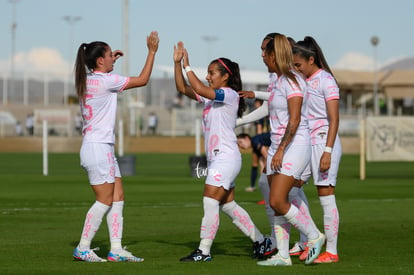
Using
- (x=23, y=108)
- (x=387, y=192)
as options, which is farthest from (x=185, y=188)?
(x=23, y=108)

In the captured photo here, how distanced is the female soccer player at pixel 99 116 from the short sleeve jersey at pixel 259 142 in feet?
22.0

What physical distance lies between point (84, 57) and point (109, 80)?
14.2 inches

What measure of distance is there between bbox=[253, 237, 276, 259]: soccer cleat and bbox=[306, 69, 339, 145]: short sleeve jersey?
1225mm

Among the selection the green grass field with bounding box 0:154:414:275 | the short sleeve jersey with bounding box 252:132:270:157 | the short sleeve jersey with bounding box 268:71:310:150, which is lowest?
the green grass field with bounding box 0:154:414:275

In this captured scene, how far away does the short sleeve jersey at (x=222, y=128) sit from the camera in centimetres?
1048

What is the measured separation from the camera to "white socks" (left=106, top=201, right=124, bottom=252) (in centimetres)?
1060

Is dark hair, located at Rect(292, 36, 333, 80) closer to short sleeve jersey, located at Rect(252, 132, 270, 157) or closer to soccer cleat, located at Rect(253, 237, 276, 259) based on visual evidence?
soccer cleat, located at Rect(253, 237, 276, 259)

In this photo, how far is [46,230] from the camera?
13.9m

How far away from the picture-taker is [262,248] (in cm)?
1086

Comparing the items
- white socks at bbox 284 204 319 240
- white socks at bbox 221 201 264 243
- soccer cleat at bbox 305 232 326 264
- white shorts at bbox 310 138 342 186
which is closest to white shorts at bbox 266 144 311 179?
white socks at bbox 284 204 319 240

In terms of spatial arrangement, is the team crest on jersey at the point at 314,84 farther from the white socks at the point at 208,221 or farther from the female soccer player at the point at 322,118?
the white socks at the point at 208,221

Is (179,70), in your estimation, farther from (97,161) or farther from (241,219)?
(241,219)

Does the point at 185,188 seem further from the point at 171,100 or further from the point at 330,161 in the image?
the point at 171,100

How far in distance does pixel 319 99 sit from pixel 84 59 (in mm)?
2368
